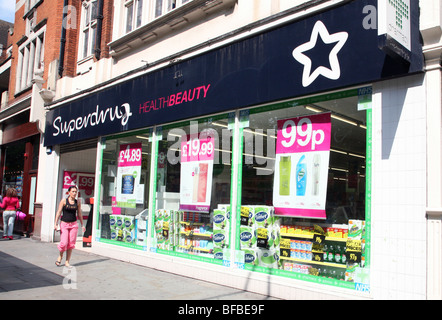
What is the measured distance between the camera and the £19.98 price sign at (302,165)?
6359 mm

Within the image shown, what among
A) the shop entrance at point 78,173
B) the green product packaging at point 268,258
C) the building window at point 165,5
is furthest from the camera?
the shop entrance at point 78,173

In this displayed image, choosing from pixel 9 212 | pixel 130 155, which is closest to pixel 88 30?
pixel 130 155

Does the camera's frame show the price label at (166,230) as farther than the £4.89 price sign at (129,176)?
No

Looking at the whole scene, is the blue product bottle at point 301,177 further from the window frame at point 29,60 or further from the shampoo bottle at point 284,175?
the window frame at point 29,60

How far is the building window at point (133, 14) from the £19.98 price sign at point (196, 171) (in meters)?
4.20

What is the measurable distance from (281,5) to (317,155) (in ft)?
9.41

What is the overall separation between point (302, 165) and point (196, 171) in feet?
8.81

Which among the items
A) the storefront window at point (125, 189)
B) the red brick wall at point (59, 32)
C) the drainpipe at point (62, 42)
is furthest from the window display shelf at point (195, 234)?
the drainpipe at point (62, 42)

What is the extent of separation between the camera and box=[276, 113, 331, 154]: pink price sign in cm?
643

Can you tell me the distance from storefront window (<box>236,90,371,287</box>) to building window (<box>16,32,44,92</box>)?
11.8 meters

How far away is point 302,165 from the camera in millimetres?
6617

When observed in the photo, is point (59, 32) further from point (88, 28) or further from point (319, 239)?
point (319, 239)
